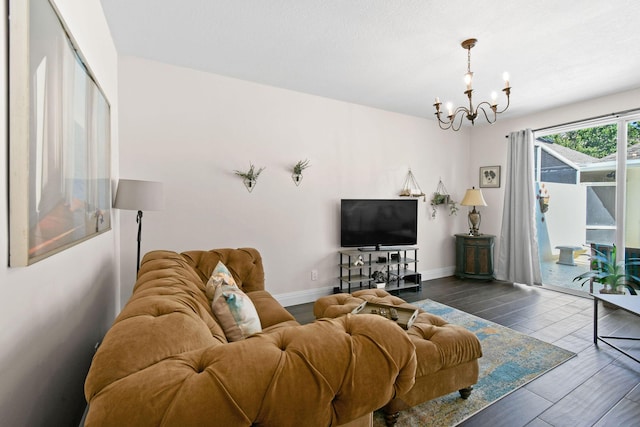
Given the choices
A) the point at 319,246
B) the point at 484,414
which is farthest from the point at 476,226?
the point at 484,414

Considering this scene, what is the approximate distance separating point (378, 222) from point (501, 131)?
2.66 meters

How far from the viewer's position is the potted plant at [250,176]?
330cm

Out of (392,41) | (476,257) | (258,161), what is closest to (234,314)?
(258,161)

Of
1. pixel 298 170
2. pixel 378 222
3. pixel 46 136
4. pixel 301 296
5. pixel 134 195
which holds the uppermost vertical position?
pixel 298 170

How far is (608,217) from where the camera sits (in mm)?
3740

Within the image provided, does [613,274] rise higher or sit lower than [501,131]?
lower

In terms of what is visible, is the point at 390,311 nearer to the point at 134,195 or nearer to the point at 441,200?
the point at 134,195

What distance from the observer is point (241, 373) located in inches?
26.0

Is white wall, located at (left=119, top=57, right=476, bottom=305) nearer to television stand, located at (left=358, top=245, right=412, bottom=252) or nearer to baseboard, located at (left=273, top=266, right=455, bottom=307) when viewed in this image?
baseboard, located at (left=273, top=266, right=455, bottom=307)

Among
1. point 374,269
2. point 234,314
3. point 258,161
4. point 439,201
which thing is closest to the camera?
point 234,314

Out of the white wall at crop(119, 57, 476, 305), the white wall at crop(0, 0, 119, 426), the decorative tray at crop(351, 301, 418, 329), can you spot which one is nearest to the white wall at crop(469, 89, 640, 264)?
the white wall at crop(119, 57, 476, 305)

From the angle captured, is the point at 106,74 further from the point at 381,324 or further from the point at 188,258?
the point at 381,324

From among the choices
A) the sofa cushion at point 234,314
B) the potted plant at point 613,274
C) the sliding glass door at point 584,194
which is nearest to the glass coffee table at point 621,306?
the potted plant at point 613,274

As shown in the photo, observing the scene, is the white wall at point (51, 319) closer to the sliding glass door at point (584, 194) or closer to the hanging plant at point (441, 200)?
the hanging plant at point (441, 200)
